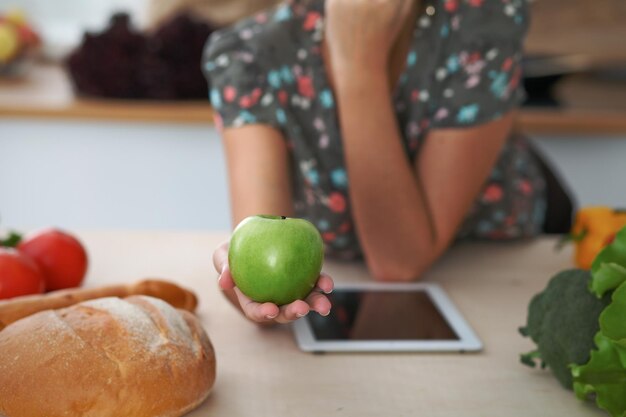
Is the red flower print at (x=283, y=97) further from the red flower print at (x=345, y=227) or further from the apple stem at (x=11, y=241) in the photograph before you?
the apple stem at (x=11, y=241)

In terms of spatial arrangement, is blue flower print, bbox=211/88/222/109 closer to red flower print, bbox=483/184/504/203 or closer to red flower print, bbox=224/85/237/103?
red flower print, bbox=224/85/237/103

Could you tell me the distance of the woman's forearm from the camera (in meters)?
1.29

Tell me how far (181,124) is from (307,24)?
41.5 inches

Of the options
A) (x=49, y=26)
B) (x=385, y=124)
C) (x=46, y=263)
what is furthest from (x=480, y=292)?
(x=49, y=26)

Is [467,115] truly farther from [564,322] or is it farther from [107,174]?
[107,174]

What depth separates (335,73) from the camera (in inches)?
52.1

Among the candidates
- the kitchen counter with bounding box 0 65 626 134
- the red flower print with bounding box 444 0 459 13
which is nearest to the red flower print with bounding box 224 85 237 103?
the red flower print with bounding box 444 0 459 13

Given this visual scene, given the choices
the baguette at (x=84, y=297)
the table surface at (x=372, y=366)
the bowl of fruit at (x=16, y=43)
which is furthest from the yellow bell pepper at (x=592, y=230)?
the bowl of fruit at (x=16, y=43)

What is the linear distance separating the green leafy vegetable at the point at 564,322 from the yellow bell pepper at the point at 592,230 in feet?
0.97

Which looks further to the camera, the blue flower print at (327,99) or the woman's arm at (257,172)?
the blue flower print at (327,99)

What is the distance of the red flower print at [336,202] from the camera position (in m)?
1.44

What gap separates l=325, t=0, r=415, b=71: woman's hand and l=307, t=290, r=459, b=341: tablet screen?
1.02ft

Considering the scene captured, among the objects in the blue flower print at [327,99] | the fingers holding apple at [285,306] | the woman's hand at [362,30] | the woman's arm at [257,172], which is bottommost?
the fingers holding apple at [285,306]

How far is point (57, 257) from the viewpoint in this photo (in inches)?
44.9
